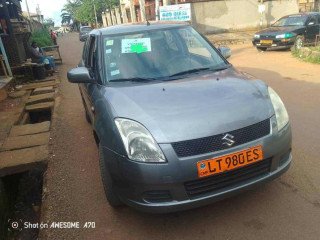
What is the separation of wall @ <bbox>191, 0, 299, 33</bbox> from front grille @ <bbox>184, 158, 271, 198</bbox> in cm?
2011

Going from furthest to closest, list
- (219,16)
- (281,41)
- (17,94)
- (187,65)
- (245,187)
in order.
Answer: (219,16)
(281,41)
(17,94)
(187,65)
(245,187)

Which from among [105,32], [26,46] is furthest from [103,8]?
[105,32]

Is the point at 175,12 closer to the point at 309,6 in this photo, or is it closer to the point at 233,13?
the point at 233,13

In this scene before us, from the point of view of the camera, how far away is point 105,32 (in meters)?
4.22

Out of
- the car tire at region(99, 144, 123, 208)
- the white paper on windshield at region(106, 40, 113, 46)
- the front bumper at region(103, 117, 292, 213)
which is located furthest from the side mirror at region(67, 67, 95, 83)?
the front bumper at region(103, 117, 292, 213)

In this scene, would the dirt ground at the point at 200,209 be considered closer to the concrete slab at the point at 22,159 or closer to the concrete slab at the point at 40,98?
the concrete slab at the point at 22,159

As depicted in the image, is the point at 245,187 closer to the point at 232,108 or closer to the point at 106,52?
the point at 232,108

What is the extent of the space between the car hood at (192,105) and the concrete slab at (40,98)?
534 cm

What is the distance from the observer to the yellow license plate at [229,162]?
266cm

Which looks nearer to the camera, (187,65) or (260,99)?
(260,99)

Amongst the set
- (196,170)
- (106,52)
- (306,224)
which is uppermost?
(106,52)

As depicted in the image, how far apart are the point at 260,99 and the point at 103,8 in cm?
6100

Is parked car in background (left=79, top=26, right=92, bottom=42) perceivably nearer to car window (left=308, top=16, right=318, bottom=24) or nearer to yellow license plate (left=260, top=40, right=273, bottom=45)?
yellow license plate (left=260, top=40, right=273, bottom=45)

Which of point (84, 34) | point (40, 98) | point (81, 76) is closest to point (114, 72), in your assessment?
point (81, 76)
